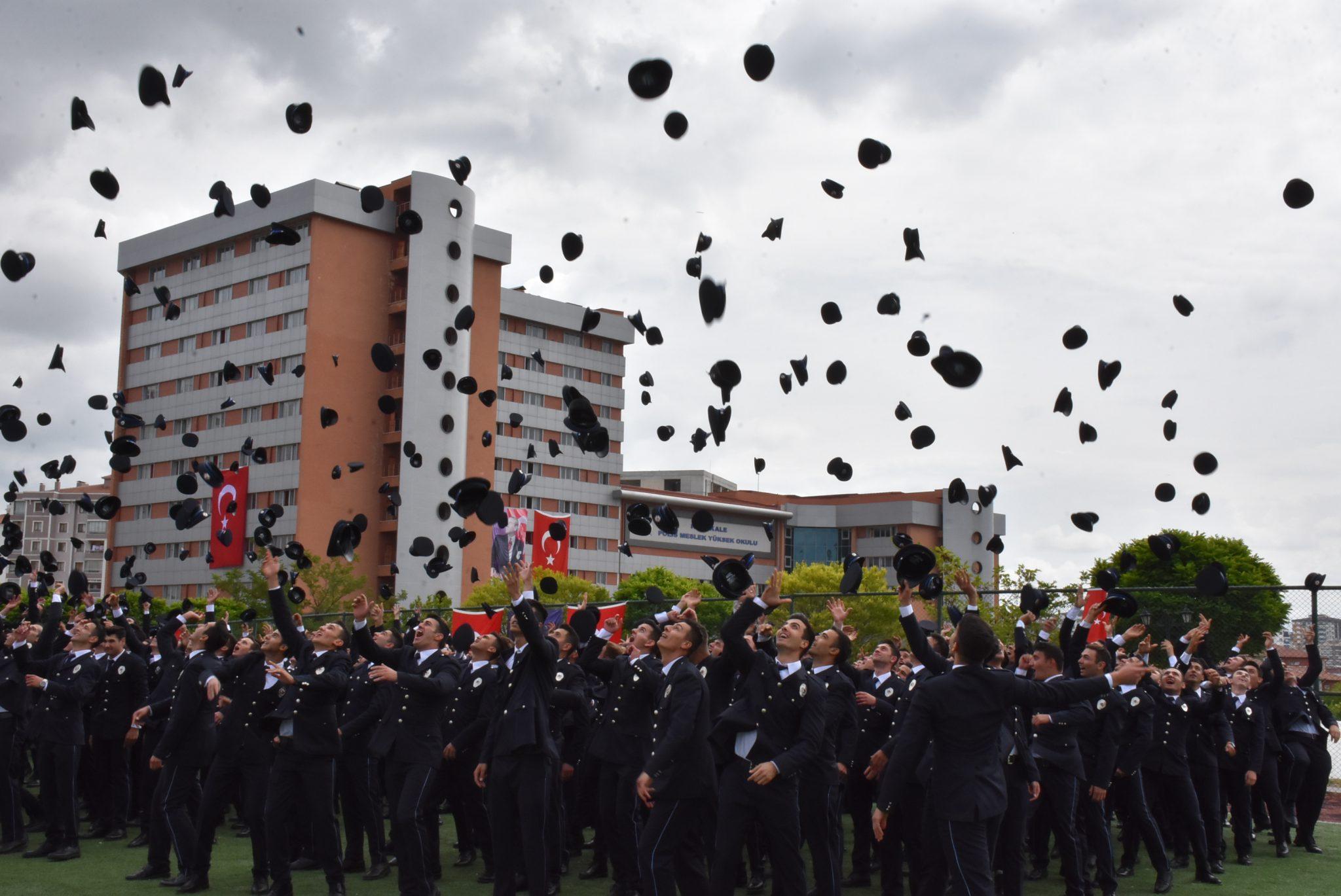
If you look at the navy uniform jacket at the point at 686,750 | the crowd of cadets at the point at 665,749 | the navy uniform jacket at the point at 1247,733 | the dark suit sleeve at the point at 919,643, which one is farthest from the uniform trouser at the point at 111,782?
the navy uniform jacket at the point at 1247,733

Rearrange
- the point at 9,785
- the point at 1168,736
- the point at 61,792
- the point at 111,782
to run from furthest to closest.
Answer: the point at 111,782 < the point at 9,785 < the point at 1168,736 < the point at 61,792

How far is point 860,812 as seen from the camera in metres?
10.5

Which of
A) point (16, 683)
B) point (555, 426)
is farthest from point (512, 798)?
point (555, 426)

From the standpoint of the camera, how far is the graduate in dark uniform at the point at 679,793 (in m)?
6.83

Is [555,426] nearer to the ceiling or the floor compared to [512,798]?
nearer to the ceiling

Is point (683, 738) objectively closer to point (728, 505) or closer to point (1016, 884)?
point (1016, 884)

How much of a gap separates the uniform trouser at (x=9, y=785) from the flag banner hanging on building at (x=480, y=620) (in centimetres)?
460

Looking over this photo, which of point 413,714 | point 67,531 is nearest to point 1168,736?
point 413,714

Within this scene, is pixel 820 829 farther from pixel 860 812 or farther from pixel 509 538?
pixel 509 538

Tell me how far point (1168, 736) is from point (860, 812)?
8.69 feet

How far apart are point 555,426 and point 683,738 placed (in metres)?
81.0

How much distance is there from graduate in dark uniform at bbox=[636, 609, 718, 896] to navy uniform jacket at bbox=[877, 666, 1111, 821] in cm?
116

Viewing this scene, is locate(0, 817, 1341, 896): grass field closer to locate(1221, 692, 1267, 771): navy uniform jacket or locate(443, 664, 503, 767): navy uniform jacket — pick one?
locate(1221, 692, 1267, 771): navy uniform jacket

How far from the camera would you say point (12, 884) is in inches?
353
